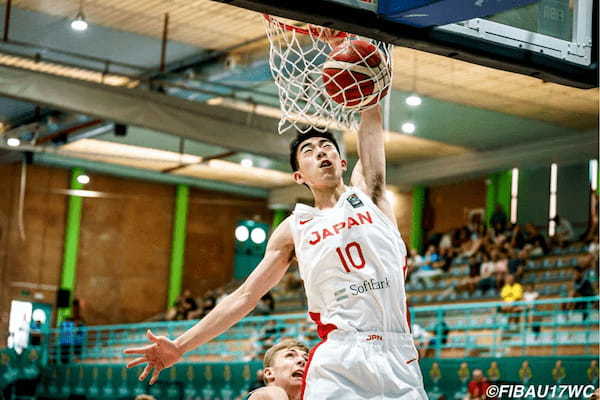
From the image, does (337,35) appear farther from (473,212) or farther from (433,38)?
(473,212)

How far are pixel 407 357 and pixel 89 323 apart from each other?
21790 millimetres

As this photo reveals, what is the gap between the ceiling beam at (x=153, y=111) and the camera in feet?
51.4

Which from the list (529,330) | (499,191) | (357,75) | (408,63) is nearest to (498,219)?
(499,191)

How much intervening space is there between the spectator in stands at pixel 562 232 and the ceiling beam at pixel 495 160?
1.31 m

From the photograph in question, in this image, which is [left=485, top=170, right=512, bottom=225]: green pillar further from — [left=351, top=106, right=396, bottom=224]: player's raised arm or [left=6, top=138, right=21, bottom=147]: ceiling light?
[left=351, top=106, right=396, bottom=224]: player's raised arm

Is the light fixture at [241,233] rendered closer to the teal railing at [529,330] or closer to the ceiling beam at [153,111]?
the ceiling beam at [153,111]

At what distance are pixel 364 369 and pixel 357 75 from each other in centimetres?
146

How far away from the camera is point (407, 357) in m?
4.16

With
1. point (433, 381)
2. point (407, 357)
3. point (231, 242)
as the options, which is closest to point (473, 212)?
point (231, 242)

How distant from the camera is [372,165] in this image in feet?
14.9

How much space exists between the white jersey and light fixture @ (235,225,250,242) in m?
23.4

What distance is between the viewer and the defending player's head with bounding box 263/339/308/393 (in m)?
4.64

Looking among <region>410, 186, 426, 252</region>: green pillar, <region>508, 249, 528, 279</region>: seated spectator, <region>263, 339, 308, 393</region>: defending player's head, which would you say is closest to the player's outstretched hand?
<region>263, 339, 308, 393</region>: defending player's head

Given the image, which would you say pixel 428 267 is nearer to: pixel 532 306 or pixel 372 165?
pixel 532 306
